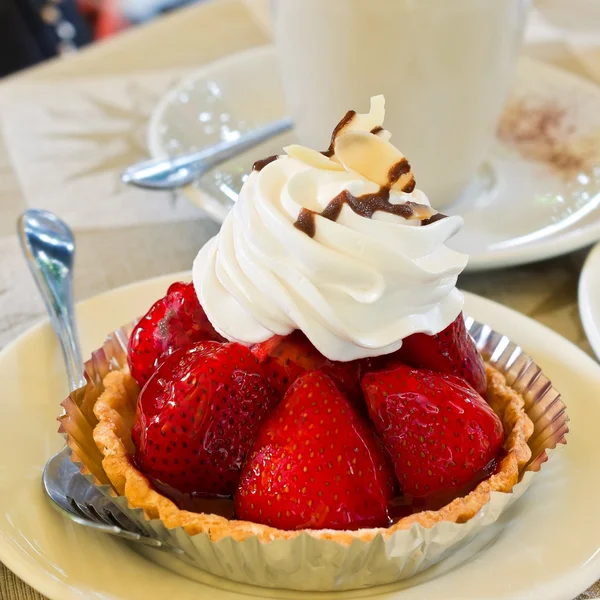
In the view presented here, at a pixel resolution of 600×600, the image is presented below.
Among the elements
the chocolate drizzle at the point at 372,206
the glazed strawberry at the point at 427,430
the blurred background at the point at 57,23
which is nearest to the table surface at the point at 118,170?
the glazed strawberry at the point at 427,430

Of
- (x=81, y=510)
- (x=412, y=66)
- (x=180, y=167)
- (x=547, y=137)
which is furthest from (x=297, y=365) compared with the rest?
(x=547, y=137)

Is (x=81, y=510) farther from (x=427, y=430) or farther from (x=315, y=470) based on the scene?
(x=427, y=430)

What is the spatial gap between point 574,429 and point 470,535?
0.26 meters

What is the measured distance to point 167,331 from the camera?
1044mm

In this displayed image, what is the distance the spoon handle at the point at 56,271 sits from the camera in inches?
44.8

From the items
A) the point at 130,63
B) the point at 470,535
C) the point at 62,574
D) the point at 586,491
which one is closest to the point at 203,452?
the point at 62,574

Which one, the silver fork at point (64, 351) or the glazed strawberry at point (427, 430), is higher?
the silver fork at point (64, 351)

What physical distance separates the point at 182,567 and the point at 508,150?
56.3 inches

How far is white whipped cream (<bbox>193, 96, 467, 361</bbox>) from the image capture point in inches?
36.3

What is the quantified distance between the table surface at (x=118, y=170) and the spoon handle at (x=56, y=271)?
0.45 ft

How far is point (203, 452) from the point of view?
91 centimetres

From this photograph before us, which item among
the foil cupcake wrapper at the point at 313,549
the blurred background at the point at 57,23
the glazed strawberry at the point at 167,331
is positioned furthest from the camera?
the blurred background at the point at 57,23

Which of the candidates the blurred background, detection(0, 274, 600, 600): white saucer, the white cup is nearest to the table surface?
detection(0, 274, 600, 600): white saucer

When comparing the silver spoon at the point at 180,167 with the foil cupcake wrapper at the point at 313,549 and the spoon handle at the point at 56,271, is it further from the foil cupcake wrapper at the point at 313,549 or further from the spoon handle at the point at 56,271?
the foil cupcake wrapper at the point at 313,549
